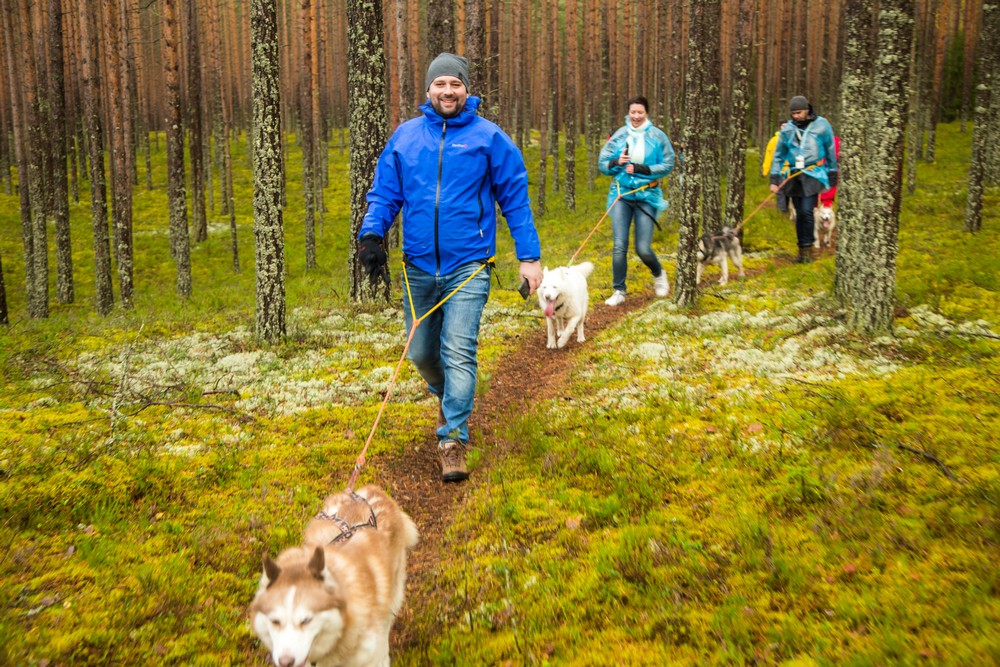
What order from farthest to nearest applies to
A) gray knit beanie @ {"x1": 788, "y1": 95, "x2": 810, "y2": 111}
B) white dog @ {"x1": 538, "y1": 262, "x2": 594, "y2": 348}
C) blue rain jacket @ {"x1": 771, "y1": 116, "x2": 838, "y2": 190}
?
blue rain jacket @ {"x1": 771, "y1": 116, "x2": 838, "y2": 190} < gray knit beanie @ {"x1": 788, "y1": 95, "x2": 810, "y2": 111} < white dog @ {"x1": 538, "y1": 262, "x2": 594, "y2": 348}

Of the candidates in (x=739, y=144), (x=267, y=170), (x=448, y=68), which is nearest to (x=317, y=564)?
(x=448, y=68)

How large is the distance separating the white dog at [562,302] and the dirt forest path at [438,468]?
0.24 meters

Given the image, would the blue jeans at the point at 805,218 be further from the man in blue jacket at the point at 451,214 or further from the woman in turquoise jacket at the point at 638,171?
the man in blue jacket at the point at 451,214

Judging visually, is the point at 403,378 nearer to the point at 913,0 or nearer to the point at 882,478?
the point at 882,478

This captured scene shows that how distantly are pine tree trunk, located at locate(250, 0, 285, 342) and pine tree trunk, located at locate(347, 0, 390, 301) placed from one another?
226cm

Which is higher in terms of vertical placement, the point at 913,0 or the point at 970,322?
the point at 913,0

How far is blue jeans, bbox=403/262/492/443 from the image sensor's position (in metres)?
5.64

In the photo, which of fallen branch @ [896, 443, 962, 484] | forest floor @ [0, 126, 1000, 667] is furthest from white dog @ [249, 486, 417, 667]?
fallen branch @ [896, 443, 962, 484]

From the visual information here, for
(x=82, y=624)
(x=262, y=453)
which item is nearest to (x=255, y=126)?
(x=262, y=453)

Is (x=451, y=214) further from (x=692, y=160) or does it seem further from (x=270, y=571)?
(x=692, y=160)

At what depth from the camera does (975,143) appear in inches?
560

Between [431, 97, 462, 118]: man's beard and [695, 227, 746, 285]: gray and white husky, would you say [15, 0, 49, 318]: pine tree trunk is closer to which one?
[431, 97, 462, 118]: man's beard

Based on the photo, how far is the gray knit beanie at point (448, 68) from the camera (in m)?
5.38

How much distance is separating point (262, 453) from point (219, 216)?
32088 millimetres
